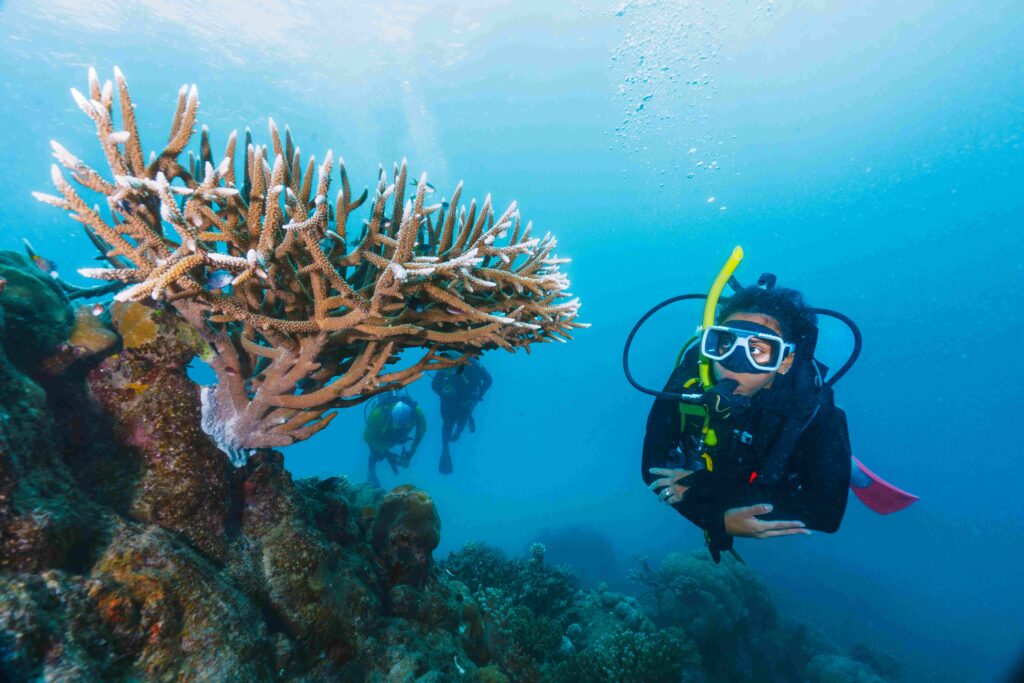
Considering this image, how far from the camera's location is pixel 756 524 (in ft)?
10.7

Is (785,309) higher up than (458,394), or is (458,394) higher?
(458,394)

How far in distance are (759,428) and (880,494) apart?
259cm

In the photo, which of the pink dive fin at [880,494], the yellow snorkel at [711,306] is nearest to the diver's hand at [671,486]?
the yellow snorkel at [711,306]

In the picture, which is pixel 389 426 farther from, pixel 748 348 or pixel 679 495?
pixel 748 348

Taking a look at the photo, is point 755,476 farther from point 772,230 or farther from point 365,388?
point 772,230

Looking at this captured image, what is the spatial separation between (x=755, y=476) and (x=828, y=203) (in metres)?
112

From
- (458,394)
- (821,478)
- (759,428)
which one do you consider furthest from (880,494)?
(458,394)

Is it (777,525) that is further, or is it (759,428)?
(759,428)

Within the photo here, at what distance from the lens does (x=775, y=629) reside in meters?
10.8

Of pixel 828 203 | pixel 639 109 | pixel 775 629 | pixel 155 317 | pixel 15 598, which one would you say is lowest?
pixel 775 629

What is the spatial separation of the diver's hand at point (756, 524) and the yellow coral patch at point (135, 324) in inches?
165

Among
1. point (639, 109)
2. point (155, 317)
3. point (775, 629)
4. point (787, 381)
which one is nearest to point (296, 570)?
point (155, 317)

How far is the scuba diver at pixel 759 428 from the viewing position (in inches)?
133

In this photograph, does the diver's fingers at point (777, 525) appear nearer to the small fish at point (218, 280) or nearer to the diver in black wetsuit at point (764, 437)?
the diver in black wetsuit at point (764, 437)
